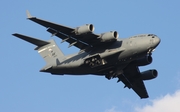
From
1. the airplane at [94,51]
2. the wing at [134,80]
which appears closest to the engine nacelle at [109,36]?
the airplane at [94,51]

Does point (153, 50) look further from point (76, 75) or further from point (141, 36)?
point (76, 75)

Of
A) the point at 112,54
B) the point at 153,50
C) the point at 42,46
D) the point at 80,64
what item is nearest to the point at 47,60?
the point at 42,46

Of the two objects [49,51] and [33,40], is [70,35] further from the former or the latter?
[49,51]

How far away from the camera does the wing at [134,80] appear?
115 feet

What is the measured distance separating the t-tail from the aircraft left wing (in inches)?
91.3

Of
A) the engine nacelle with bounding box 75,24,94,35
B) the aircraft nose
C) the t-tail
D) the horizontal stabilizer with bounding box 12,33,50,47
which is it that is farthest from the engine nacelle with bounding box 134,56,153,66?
the horizontal stabilizer with bounding box 12,33,50,47

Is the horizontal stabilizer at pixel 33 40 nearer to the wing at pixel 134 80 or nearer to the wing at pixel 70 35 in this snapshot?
the wing at pixel 70 35

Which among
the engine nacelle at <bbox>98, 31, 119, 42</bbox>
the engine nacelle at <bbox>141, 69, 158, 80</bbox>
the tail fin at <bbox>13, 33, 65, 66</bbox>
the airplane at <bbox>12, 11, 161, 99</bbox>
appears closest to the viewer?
the airplane at <bbox>12, 11, 161, 99</bbox>

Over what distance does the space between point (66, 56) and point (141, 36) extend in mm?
5577

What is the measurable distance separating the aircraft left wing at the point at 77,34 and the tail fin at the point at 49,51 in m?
2.43

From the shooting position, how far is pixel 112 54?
31125 millimetres

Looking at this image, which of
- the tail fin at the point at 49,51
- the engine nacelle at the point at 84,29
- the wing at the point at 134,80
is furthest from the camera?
the wing at the point at 134,80

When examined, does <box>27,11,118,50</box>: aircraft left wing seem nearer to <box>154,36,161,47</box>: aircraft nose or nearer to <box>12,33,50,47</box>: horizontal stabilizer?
<box>12,33,50,47</box>: horizontal stabilizer

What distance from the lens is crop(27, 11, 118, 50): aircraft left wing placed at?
3020 centimetres
